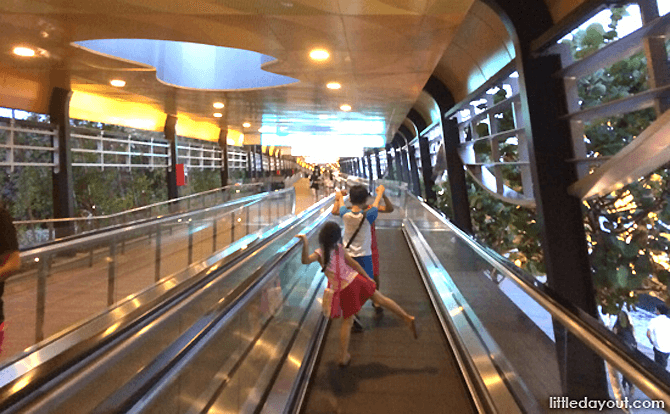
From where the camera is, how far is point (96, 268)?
4801mm

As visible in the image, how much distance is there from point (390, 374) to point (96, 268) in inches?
139

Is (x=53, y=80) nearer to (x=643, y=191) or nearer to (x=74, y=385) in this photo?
(x=74, y=385)

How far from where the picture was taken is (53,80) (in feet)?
26.6

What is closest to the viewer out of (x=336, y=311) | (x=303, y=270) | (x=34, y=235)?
(x=336, y=311)

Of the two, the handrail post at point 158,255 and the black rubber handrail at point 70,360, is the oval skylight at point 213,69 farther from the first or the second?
the black rubber handrail at point 70,360

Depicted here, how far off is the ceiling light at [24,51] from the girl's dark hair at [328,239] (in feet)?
18.4

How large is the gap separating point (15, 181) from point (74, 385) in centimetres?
912

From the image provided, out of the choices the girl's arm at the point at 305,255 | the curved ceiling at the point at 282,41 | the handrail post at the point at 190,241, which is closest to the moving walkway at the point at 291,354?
the girl's arm at the point at 305,255

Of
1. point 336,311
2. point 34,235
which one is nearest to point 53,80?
point 34,235

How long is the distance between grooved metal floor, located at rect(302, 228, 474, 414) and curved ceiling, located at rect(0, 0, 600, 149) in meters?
3.46

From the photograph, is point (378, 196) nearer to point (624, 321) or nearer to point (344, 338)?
point (344, 338)

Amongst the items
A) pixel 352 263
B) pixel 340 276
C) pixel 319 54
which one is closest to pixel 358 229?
pixel 352 263

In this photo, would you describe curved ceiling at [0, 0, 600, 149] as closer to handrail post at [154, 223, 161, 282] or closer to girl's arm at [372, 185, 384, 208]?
girl's arm at [372, 185, 384, 208]

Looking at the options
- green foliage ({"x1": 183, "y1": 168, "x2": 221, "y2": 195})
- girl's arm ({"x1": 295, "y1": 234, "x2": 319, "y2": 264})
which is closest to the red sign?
green foliage ({"x1": 183, "y1": 168, "x2": 221, "y2": 195})
